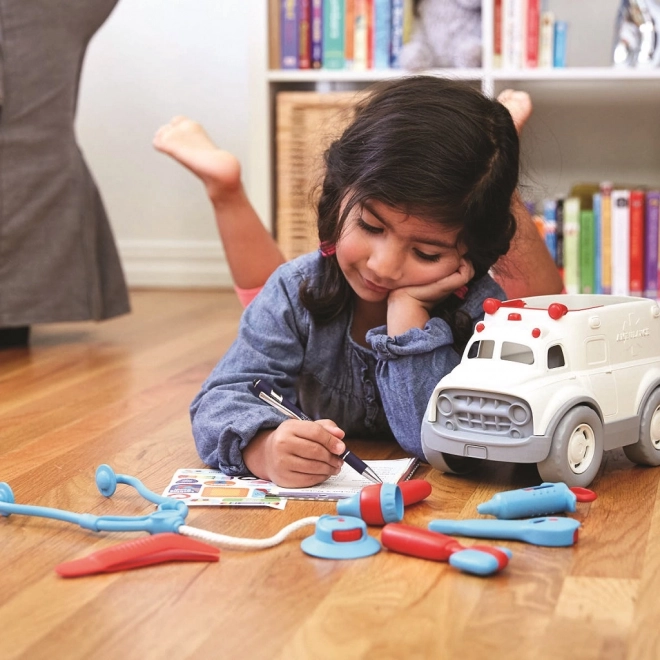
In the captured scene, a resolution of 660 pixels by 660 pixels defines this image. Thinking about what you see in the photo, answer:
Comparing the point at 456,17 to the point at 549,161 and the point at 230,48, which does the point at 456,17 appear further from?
the point at 230,48

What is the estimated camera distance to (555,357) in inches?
42.2

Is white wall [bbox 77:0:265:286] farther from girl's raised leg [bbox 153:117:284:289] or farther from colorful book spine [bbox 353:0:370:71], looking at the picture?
girl's raised leg [bbox 153:117:284:289]

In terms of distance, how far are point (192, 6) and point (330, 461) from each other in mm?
2183

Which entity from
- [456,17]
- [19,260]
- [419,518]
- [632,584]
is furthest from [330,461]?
[456,17]

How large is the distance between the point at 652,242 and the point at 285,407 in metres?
1.44

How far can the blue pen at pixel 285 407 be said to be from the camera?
3.56ft

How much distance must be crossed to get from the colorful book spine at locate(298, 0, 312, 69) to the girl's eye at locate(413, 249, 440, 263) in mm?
1362

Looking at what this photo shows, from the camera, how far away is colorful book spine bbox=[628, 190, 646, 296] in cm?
232

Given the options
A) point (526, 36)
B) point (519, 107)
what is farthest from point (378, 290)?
point (526, 36)

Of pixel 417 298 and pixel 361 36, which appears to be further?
pixel 361 36

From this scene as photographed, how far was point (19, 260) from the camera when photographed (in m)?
2.06

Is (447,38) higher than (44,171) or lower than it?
higher

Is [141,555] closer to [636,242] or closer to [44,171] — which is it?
[44,171]

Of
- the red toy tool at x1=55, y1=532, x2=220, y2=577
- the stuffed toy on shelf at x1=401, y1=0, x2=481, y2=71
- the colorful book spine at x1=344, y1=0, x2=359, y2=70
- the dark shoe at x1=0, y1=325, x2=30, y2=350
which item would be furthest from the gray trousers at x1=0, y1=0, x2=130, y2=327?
the red toy tool at x1=55, y1=532, x2=220, y2=577
